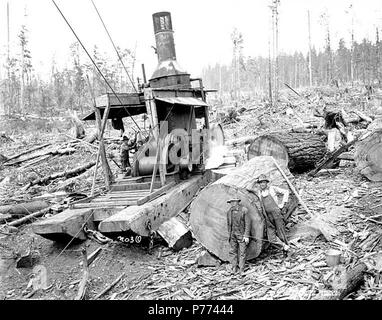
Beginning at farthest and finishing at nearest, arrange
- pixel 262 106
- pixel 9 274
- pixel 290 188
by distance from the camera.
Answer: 1. pixel 262 106
2. pixel 290 188
3. pixel 9 274

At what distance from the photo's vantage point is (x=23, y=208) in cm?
877

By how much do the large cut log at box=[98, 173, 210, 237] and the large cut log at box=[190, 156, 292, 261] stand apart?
36.8 inches

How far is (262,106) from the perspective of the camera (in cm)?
2264

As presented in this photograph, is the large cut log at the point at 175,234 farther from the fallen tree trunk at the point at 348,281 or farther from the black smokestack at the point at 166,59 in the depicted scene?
the black smokestack at the point at 166,59

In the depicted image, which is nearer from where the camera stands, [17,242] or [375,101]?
[17,242]

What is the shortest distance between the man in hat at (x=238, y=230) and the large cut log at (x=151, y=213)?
164 centimetres

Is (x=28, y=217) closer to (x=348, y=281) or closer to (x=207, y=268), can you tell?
(x=207, y=268)

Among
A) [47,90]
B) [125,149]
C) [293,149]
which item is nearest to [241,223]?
[293,149]

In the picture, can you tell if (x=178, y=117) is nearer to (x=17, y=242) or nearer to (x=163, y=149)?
(x=163, y=149)

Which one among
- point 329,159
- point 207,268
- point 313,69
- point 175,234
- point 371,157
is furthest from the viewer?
point 313,69

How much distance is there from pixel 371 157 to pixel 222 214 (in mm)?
4328

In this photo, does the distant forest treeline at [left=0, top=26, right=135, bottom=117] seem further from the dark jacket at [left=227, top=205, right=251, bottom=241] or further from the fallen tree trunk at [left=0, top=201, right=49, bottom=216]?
the dark jacket at [left=227, top=205, right=251, bottom=241]
